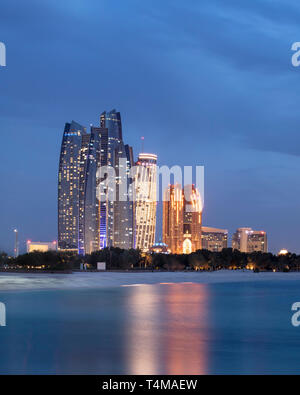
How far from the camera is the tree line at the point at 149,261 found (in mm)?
90000

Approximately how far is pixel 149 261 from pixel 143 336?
87.4 metres

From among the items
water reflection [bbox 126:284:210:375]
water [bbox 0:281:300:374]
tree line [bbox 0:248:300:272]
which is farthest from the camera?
tree line [bbox 0:248:300:272]

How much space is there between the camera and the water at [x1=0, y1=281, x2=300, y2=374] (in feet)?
59.6

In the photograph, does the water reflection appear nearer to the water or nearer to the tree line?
the water

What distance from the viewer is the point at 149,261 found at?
368 ft

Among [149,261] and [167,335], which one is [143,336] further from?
[149,261]

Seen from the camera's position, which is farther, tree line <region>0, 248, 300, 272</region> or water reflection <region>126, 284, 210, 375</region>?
tree line <region>0, 248, 300, 272</region>

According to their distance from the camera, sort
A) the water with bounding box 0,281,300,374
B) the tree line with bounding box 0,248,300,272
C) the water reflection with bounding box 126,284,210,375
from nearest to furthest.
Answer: the water reflection with bounding box 126,284,210,375, the water with bounding box 0,281,300,374, the tree line with bounding box 0,248,300,272

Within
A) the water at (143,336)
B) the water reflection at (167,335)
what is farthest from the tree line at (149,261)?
the water at (143,336)

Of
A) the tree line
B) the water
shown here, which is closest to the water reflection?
the water

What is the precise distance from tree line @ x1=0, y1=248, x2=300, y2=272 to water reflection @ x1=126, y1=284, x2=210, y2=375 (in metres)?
43.6

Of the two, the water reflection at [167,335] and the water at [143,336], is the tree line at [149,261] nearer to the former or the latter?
the water reflection at [167,335]

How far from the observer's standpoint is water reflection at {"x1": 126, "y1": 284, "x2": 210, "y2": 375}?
59.2 feet
